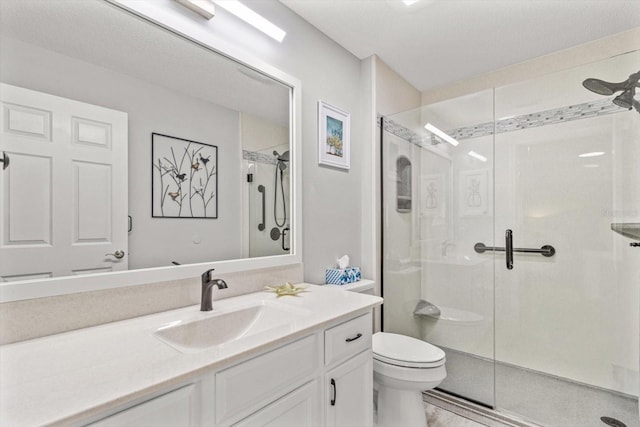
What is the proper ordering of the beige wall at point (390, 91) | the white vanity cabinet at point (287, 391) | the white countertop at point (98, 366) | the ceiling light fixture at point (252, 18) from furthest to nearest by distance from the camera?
the beige wall at point (390, 91) → the ceiling light fixture at point (252, 18) → the white vanity cabinet at point (287, 391) → the white countertop at point (98, 366)

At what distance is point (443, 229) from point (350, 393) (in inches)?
61.9

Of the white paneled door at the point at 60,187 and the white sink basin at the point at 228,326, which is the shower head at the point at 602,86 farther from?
the white paneled door at the point at 60,187

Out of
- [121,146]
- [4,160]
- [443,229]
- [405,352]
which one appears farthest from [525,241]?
[4,160]

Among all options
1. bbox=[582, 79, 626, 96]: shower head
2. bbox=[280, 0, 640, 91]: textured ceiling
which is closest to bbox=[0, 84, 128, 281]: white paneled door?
bbox=[280, 0, 640, 91]: textured ceiling

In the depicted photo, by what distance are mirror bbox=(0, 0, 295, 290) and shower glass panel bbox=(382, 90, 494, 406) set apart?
1216 millimetres

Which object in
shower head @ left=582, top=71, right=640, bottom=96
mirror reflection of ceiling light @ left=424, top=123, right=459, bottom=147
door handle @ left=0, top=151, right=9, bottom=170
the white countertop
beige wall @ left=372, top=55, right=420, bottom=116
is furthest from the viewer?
mirror reflection of ceiling light @ left=424, top=123, right=459, bottom=147

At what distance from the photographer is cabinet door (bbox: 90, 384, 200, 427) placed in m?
0.68

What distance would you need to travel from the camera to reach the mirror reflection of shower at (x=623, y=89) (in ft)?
5.84

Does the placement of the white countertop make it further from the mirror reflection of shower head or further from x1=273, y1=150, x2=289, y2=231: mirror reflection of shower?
the mirror reflection of shower head

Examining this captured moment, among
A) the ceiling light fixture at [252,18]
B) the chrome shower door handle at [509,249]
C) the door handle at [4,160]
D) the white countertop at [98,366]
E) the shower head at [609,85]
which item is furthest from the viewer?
the chrome shower door handle at [509,249]

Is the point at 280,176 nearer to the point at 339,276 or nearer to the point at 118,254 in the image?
the point at 339,276

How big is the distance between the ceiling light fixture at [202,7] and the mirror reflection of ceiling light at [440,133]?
1798 millimetres

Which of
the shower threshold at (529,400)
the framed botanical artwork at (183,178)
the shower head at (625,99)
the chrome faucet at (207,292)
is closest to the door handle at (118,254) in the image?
the framed botanical artwork at (183,178)

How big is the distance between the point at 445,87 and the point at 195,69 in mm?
2342
